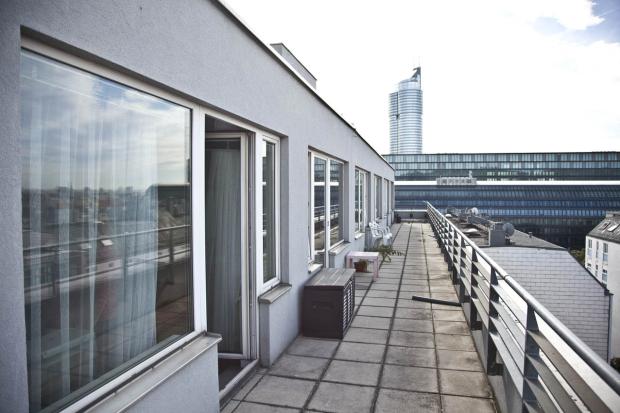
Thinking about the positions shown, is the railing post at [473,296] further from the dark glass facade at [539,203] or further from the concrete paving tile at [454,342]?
the dark glass facade at [539,203]

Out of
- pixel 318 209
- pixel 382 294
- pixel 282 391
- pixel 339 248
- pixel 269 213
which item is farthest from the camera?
pixel 339 248

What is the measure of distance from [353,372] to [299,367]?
19.0 inches

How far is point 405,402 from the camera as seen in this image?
10.1ft

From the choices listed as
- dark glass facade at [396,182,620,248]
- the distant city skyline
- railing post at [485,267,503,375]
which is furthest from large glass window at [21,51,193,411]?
dark glass facade at [396,182,620,248]

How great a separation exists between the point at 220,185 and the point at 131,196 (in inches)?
66.0

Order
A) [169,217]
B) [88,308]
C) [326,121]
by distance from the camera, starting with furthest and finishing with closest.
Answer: [326,121] → [169,217] → [88,308]

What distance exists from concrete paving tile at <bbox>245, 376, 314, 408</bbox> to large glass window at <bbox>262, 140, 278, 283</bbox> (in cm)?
94

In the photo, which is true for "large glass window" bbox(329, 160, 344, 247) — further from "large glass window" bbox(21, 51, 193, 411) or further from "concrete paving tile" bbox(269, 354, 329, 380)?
"large glass window" bbox(21, 51, 193, 411)

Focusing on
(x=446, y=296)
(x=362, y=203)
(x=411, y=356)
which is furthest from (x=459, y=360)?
(x=362, y=203)

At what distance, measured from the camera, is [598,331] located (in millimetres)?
12977

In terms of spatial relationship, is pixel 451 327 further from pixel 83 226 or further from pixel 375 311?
pixel 83 226

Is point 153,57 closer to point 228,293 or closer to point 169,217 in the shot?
point 169,217

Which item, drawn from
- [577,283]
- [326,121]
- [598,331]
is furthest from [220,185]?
[598,331]

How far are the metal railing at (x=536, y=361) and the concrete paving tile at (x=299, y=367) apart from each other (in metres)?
1.40
